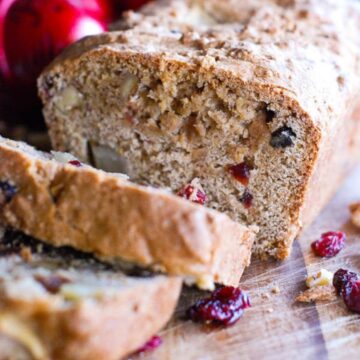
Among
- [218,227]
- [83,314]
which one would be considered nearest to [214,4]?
[218,227]

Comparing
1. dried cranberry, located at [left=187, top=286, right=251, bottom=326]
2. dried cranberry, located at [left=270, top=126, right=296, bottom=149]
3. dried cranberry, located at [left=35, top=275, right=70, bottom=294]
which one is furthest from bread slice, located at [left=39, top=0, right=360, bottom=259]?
dried cranberry, located at [left=35, top=275, right=70, bottom=294]

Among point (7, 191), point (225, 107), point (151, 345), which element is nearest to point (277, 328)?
point (151, 345)

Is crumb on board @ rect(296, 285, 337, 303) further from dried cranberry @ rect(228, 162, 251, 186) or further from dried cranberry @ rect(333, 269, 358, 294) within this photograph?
dried cranberry @ rect(228, 162, 251, 186)

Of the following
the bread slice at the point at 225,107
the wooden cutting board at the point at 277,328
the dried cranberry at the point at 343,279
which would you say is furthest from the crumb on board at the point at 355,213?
the dried cranberry at the point at 343,279

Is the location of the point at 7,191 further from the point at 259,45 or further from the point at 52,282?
the point at 259,45

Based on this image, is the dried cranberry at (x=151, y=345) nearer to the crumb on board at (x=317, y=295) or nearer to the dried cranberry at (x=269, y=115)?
the crumb on board at (x=317, y=295)

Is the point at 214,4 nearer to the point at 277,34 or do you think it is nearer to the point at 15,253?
the point at 277,34
